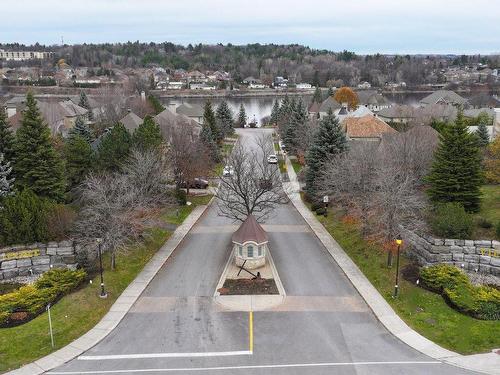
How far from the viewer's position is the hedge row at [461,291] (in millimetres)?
21375

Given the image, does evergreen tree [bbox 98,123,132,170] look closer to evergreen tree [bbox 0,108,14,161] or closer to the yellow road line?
evergreen tree [bbox 0,108,14,161]

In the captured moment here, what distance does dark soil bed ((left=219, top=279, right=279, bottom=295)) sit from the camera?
945 inches

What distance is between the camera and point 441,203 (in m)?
29.7

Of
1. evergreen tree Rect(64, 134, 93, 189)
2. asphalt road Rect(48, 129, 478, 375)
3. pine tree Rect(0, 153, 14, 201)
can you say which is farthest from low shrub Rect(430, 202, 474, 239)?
pine tree Rect(0, 153, 14, 201)

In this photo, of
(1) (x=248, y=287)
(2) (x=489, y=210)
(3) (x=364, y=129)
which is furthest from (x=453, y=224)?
(3) (x=364, y=129)

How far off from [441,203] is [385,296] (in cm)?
873

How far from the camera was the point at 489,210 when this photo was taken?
3033cm

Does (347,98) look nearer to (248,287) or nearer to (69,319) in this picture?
(248,287)

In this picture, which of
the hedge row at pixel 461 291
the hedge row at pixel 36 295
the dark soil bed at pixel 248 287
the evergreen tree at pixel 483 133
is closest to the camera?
the hedge row at pixel 461 291

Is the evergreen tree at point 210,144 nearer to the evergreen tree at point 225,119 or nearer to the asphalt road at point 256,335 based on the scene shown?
the evergreen tree at point 225,119

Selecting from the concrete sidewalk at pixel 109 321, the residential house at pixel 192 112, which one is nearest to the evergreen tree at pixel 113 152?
the concrete sidewalk at pixel 109 321

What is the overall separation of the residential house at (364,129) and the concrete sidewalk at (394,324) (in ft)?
74.5

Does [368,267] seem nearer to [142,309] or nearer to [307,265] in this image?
[307,265]

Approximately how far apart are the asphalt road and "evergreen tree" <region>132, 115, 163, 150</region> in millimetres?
12372
